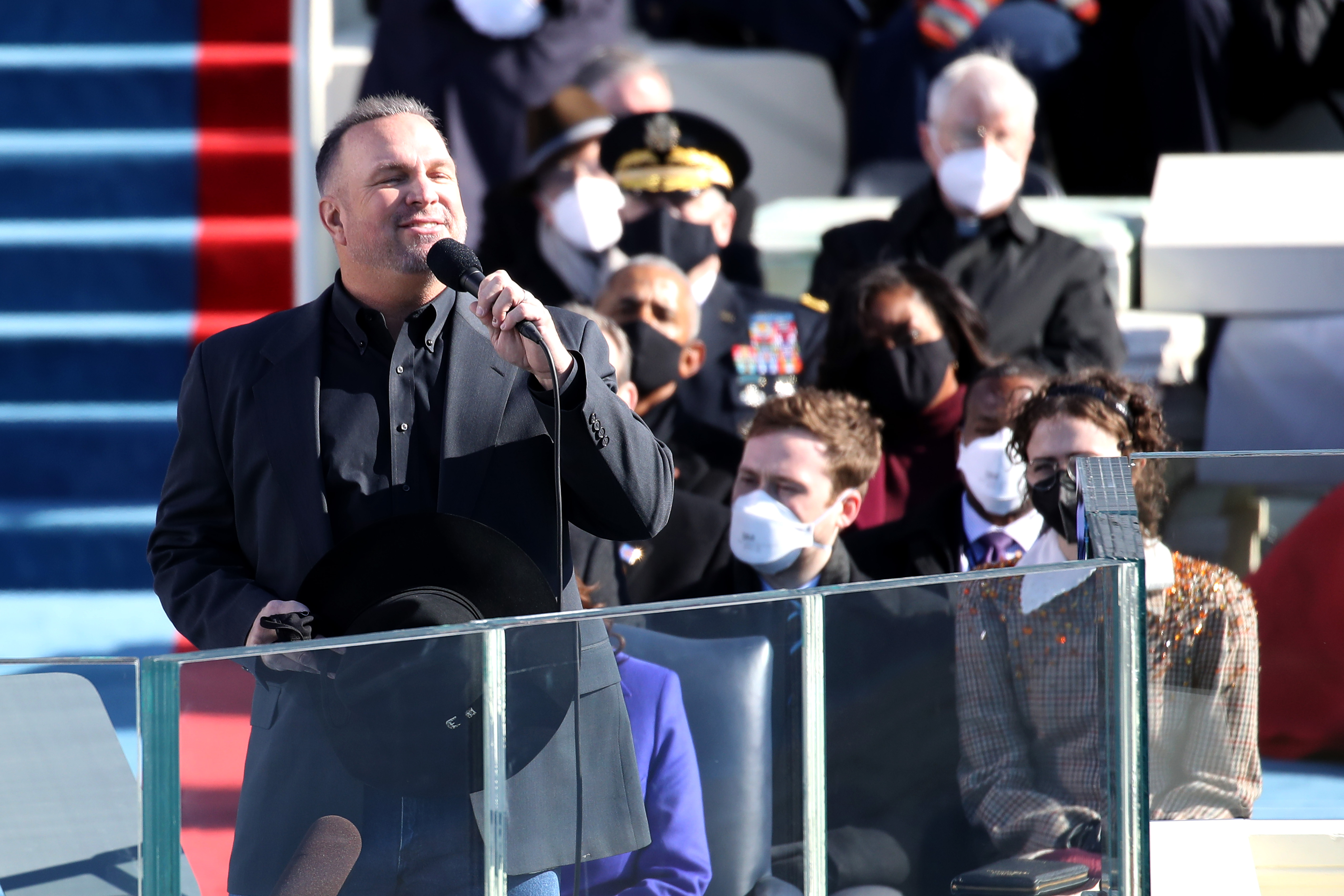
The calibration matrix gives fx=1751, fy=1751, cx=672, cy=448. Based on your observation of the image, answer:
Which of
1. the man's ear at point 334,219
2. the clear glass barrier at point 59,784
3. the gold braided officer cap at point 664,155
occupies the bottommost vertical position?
the clear glass barrier at point 59,784

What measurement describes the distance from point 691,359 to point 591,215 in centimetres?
82

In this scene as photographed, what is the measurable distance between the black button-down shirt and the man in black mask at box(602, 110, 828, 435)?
6.80 feet

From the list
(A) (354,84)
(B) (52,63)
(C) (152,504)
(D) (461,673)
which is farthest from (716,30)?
(D) (461,673)

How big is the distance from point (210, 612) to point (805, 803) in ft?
2.25

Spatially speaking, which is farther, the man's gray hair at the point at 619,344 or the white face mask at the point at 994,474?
the man's gray hair at the point at 619,344

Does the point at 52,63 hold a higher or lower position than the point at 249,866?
higher

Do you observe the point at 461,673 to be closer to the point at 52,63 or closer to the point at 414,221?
the point at 414,221

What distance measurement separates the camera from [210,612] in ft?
6.34

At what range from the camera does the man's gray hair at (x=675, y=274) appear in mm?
4113

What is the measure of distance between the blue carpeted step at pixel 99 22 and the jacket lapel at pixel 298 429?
536 centimetres

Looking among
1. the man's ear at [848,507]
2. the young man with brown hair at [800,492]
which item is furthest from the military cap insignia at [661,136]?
the man's ear at [848,507]

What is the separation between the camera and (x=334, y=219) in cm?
204

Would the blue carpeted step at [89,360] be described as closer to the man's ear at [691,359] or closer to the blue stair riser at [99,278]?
the blue stair riser at [99,278]

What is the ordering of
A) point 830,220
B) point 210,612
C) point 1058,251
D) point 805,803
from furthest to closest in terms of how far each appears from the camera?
1. point 830,220
2. point 1058,251
3. point 210,612
4. point 805,803
